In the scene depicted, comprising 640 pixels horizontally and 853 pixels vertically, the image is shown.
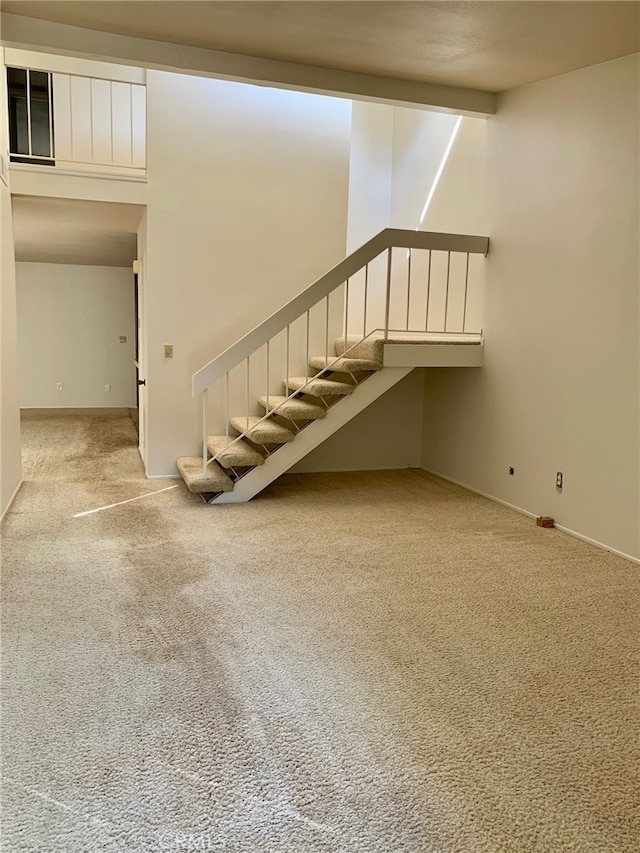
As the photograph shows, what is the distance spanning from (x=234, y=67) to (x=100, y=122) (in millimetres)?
3167

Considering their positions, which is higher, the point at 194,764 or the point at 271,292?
the point at 271,292

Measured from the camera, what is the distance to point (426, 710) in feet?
7.14

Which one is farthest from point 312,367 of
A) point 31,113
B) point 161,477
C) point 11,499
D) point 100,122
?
point 31,113

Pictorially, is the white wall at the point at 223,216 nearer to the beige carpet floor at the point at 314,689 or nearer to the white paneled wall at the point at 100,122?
the white paneled wall at the point at 100,122

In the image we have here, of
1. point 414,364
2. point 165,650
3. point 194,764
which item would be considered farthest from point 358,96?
point 194,764

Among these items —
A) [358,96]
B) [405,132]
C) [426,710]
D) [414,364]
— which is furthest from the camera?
[405,132]

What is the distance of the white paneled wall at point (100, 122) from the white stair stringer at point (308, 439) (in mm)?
3228

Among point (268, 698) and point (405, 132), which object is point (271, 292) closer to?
point (405, 132)

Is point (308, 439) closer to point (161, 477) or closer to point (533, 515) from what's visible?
point (161, 477)

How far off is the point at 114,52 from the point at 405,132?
11.0ft

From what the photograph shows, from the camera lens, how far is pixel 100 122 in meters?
6.55

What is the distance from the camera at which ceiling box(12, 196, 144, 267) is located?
5352 mm

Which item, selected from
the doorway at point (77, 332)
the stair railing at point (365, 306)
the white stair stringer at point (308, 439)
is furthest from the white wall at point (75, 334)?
the white stair stringer at point (308, 439)

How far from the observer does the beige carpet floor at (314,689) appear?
1.68 m
